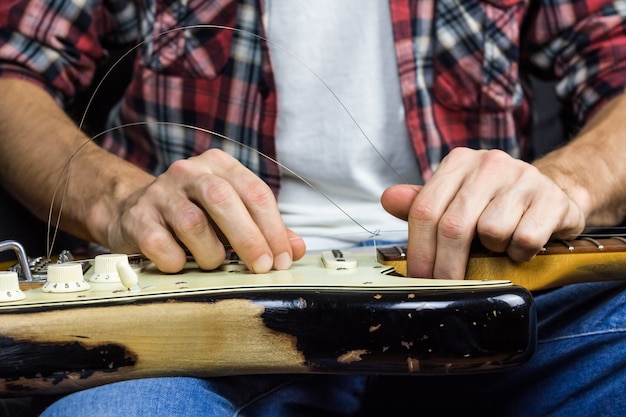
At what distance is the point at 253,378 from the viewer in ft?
2.53

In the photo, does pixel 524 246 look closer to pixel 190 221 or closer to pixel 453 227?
pixel 453 227

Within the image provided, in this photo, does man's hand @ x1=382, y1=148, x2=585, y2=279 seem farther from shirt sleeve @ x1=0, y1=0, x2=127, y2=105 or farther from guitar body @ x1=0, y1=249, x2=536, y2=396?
shirt sleeve @ x1=0, y1=0, x2=127, y2=105

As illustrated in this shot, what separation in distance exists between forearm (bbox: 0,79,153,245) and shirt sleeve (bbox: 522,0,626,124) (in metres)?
0.67

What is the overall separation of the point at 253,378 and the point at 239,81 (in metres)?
0.57

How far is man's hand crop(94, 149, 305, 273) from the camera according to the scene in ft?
2.54

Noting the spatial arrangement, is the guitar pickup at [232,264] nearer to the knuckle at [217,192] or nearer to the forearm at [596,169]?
the knuckle at [217,192]

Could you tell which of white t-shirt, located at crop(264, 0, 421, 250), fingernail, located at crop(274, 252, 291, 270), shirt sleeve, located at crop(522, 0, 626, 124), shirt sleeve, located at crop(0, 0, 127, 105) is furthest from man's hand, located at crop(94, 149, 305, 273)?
shirt sleeve, located at crop(522, 0, 626, 124)

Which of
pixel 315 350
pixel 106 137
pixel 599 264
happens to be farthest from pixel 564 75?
pixel 315 350

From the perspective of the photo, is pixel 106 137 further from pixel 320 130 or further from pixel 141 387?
pixel 141 387

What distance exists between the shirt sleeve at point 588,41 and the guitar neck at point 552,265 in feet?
1.69

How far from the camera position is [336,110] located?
119 cm

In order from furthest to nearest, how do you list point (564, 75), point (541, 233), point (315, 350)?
1. point (564, 75)
2. point (541, 233)
3. point (315, 350)

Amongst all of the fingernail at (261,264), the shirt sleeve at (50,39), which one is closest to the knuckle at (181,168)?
the fingernail at (261,264)

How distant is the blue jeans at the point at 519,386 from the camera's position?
2.58 feet
